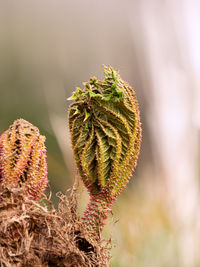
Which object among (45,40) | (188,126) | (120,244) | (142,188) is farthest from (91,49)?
(120,244)

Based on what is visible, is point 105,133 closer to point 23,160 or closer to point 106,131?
point 106,131

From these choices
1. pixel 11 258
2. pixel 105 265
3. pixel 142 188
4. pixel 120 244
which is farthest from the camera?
pixel 142 188

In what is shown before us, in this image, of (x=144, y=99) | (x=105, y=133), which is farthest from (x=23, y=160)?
(x=144, y=99)

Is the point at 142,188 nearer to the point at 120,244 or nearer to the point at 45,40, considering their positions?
the point at 120,244
